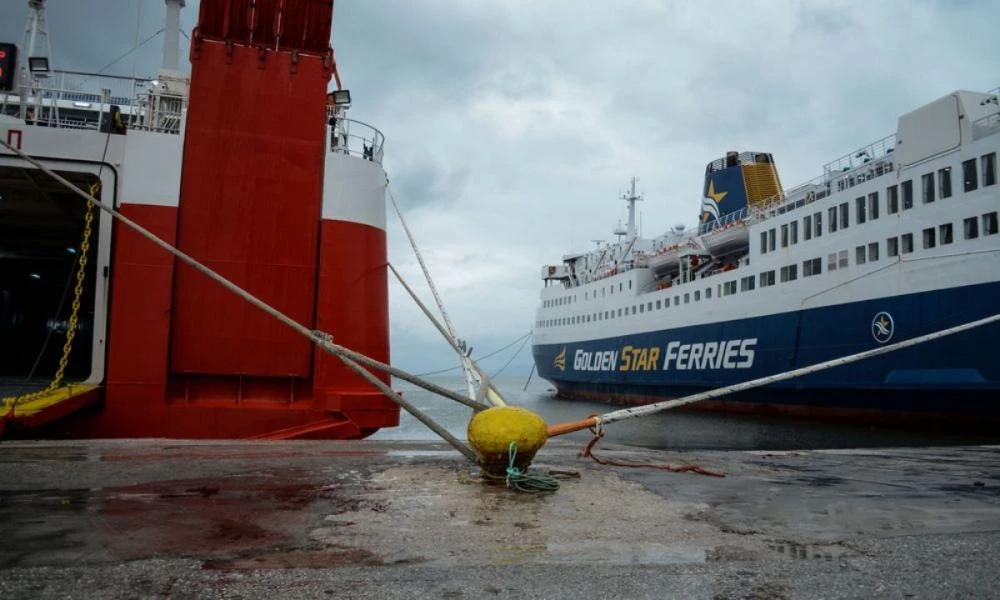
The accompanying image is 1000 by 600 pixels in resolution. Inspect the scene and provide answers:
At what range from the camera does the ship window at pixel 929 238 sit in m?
19.0

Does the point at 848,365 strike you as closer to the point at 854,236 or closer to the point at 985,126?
the point at 854,236

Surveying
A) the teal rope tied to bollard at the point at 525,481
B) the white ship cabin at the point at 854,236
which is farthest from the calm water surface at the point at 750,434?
the teal rope tied to bollard at the point at 525,481

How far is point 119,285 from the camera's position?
855 centimetres

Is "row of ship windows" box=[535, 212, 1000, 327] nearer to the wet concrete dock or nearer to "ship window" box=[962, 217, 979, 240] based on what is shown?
"ship window" box=[962, 217, 979, 240]

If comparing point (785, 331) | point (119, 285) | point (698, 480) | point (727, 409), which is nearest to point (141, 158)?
point (119, 285)

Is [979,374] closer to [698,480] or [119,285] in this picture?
[698,480]

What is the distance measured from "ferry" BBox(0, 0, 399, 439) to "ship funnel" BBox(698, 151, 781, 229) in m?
25.8

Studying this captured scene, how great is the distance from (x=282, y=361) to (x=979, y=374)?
17.4 meters

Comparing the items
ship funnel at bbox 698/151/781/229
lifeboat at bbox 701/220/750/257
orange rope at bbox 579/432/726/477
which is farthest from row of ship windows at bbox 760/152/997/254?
orange rope at bbox 579/432/726/477

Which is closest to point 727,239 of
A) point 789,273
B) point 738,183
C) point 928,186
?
point 738,183

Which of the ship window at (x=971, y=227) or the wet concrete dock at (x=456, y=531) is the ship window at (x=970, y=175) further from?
the wet concrete dock at (x=456, y=531)

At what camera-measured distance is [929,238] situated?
752 inches

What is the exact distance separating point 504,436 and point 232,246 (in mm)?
5195

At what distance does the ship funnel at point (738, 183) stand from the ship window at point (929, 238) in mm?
11968
